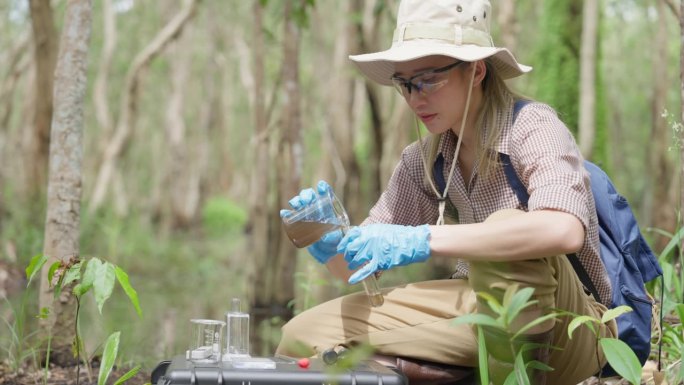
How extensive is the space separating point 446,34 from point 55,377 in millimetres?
1871

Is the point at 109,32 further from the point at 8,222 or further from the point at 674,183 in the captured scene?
the point at 674,183

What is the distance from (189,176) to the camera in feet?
96.4

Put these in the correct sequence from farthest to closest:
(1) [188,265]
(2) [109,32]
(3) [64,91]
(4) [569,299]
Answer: (2) [109,32] < (1) [188,265] < (3) [64,91] < (4) [569,299]

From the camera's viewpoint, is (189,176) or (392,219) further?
(189,176)

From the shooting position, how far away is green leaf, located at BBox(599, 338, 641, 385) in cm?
210

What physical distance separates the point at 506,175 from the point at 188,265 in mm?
11547

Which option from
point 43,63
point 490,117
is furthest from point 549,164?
point 43,63

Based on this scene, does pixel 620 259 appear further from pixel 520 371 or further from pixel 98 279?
pixel 98 279

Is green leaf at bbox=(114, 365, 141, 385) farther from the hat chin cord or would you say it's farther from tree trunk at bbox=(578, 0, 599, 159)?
tree trunk at bbox=(578, 0, 599, 159)

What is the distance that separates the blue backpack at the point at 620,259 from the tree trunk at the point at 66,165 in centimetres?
→ 176

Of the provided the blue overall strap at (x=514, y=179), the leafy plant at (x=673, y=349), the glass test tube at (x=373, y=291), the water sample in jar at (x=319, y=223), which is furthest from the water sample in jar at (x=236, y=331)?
the leafy plant at (x=673, y=349)

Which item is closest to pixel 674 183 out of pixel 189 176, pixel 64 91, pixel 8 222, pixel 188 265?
pixel 188 265

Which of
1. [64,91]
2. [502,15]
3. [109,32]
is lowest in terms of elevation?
[64,91]

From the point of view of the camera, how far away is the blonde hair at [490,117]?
99.3 inches
